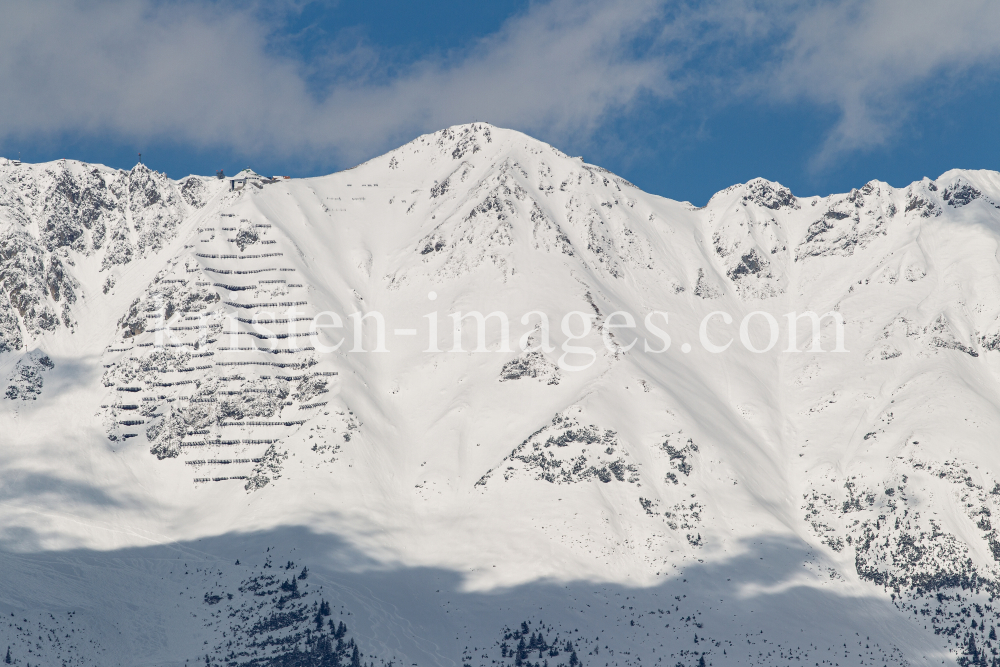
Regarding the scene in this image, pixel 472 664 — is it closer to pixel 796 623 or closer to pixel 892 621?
pixel 796 623

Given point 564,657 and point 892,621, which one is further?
point 892,621

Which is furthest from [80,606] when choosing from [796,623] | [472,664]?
[796,623]

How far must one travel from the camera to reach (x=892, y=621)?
199 meters

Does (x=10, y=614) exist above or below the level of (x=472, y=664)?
above

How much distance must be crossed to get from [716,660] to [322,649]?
204 feet

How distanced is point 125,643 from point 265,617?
22097mm

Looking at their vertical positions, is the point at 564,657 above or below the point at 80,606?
below

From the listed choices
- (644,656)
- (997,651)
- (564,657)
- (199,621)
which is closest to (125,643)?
(199,621)

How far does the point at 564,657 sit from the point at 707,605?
2965 cm

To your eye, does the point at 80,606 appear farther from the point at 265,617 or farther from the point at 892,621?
the point at 892,621

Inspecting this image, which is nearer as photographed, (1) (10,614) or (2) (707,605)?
(1) (10,614)

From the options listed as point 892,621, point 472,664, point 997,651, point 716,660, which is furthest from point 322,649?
point 997,651

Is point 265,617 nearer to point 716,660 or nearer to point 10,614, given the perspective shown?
point 10,614

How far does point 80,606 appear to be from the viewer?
634 ft
